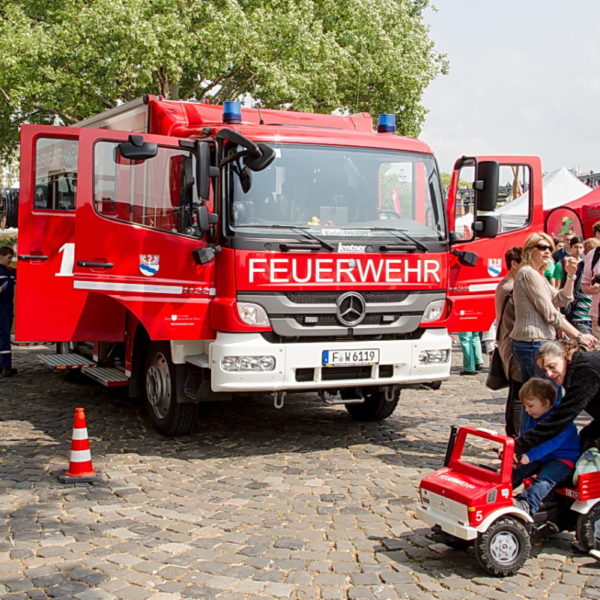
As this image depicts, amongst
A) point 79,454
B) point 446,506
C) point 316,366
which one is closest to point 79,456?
point 79,454

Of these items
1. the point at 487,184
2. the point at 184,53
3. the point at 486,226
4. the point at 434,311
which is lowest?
the point at 434,311

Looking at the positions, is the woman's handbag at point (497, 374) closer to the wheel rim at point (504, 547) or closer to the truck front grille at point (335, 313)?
the truck front grille at point (335, 313)

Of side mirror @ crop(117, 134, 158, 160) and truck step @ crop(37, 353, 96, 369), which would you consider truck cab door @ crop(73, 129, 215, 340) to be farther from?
truck step @ crop(37, 353, 96, 369)

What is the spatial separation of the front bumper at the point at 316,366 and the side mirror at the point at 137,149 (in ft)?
5.16

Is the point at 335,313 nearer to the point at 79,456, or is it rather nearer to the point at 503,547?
the point at 79,456

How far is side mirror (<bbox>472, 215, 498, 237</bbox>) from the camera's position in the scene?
25.9ft

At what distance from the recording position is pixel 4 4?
81.2 ft

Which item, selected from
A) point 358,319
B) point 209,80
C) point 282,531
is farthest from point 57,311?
point 209,80

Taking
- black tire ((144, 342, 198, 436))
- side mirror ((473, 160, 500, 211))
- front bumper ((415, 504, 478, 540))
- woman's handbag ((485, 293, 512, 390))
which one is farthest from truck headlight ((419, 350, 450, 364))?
front bumper ((415, 504, 478, 540))

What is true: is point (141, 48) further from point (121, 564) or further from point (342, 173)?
point (121, 564)

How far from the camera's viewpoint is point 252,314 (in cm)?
708

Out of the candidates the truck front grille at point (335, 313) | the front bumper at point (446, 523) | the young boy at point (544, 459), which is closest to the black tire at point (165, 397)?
the truck front grille at point (335, 313)

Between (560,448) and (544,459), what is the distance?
0.11 m

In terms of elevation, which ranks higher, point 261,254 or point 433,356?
point 261,254
